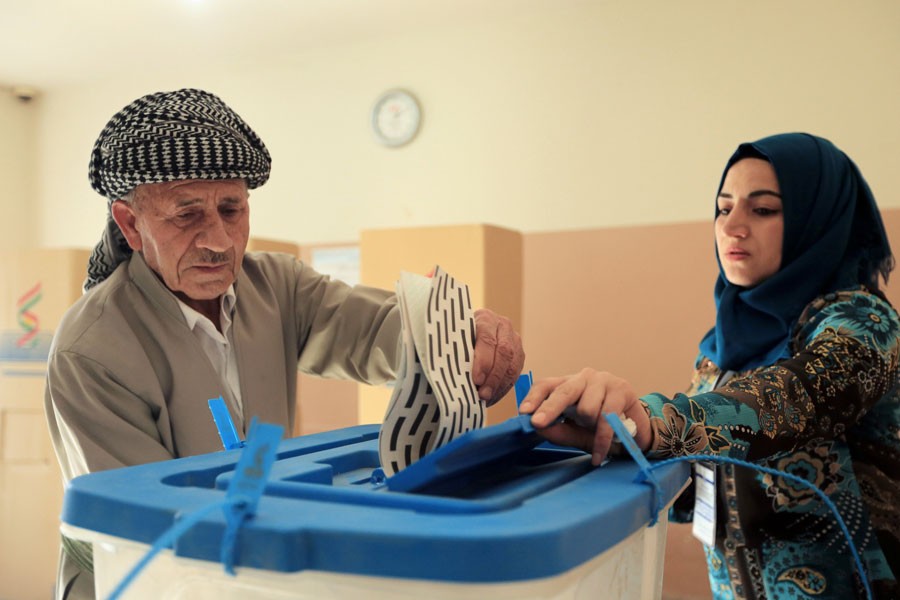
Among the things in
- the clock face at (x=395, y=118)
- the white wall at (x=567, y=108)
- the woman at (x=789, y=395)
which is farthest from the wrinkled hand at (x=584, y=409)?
the clock face at (x=395, y=118)

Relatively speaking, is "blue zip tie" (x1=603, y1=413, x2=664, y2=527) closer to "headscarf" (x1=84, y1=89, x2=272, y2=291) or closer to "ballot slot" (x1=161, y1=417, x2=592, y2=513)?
"ballot slot" (x1=161, y1=417, x2=592, y2=513)

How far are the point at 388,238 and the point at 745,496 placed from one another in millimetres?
2225

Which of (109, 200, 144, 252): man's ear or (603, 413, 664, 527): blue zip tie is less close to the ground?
(109, 200, 144, 252): man's ear

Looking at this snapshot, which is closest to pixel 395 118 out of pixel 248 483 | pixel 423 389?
pixel 423 389

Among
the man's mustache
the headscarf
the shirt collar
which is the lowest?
the shirt collar

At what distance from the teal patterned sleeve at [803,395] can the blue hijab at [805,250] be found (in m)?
0.09

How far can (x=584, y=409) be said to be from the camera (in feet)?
2.30

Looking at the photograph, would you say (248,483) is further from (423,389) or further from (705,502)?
(705,502)

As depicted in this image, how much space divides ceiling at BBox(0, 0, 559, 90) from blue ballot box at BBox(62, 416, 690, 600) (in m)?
3.78

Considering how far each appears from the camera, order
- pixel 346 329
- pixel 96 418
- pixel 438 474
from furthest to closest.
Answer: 1. pixel 346 329
2. pixel 96 418
3. pixel 438 474

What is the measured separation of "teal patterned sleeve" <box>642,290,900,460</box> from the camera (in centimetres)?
85

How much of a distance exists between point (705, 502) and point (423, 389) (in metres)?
0.54

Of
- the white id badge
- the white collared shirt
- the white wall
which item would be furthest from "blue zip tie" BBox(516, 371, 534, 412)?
the white wall

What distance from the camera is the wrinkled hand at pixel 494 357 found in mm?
818
